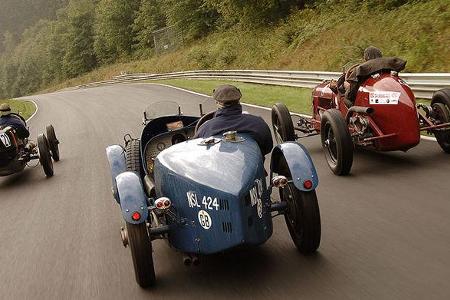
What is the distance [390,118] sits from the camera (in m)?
7.23

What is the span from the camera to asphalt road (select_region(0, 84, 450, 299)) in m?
4.29

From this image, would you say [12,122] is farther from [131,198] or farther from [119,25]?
[119,25]

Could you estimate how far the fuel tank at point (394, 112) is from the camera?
7.10 metres

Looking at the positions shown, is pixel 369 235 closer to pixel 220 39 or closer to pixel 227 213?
pixel 227 213

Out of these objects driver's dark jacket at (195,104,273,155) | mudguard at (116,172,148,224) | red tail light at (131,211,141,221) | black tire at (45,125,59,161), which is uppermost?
driver's dark jacket at (195,104,273,155)

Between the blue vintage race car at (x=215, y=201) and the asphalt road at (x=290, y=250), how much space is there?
0.30m

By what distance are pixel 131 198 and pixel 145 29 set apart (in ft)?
190

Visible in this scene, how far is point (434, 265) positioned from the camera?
435 centimetres

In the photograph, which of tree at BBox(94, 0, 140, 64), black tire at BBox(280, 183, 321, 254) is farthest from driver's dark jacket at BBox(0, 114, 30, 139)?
tree at BBox(94, 0, 140, 64)

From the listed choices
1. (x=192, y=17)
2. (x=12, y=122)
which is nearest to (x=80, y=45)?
(x=192, y=17)

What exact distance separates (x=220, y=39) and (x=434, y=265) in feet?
122

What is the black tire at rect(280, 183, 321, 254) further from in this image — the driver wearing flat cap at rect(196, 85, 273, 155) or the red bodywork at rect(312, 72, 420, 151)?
the red bodywork at rect(312, 72, 420, 151)

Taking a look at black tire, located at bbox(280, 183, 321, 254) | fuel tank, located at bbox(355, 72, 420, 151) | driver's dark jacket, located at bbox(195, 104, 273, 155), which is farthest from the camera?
fuel tank, located at bbox(355, 72, 420, 151)

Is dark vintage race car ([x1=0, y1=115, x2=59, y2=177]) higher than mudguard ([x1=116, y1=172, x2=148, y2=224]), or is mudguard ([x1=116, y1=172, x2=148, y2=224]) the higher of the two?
mudguard ([x1=116, y1=172, x2=148, y2=224])
